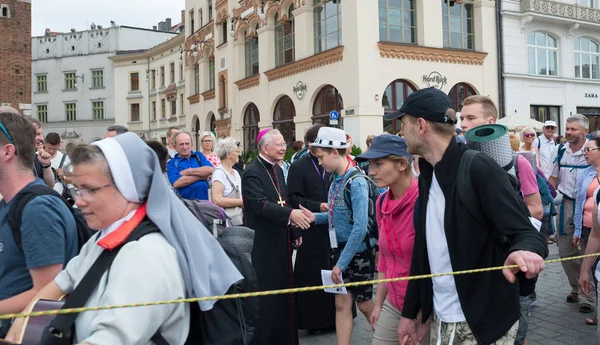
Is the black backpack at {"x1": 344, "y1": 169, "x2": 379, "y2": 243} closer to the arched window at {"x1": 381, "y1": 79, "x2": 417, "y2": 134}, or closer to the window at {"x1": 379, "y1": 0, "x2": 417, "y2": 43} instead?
the arched window at {"x1": 381, "y1": 79, "x2": 417, "y2": 134}

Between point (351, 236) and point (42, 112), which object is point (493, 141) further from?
point (42, 112)

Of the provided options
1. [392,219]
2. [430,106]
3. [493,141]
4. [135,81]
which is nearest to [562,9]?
[493,141]

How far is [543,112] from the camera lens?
24.2 metres

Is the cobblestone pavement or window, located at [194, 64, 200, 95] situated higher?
window, located at [194, 64, 200, 95]

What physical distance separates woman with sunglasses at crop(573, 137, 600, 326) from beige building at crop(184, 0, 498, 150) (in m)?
13.8

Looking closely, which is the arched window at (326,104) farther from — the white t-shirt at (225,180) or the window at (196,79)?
the window at (196,79)

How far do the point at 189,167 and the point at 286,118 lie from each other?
59.0 feet

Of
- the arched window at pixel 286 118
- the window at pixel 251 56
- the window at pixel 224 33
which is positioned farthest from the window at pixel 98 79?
the arched window at pixel 286 118

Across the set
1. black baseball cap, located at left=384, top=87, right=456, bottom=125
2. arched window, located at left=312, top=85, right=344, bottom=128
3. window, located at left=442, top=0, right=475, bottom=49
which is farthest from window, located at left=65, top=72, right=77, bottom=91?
black baseball cap, located at left=384, top=87, right=456, bottom=125

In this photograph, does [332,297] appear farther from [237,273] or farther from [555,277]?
[555,277]

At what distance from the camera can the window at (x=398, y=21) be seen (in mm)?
20656

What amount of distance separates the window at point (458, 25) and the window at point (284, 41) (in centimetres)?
689

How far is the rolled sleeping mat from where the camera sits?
3.17m

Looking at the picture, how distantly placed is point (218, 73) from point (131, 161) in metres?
30.5
